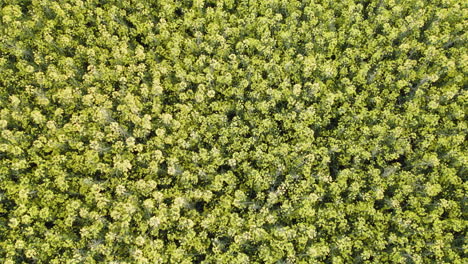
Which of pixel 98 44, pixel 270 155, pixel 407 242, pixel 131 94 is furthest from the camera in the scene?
pixel 98 44

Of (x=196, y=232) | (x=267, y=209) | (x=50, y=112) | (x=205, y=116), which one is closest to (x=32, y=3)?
(x=50, y=112)

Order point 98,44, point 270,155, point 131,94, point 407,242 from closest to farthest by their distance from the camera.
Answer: point 407,242 < point 270,155 < point 131,94 < point 98,44

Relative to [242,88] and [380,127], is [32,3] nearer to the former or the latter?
[242,88]

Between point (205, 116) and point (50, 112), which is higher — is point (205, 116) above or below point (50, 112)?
above

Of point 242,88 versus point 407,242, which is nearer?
point 407,242

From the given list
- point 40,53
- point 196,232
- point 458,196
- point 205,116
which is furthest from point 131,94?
point 458,196

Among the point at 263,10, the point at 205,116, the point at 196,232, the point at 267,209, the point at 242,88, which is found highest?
the point at 263,10
